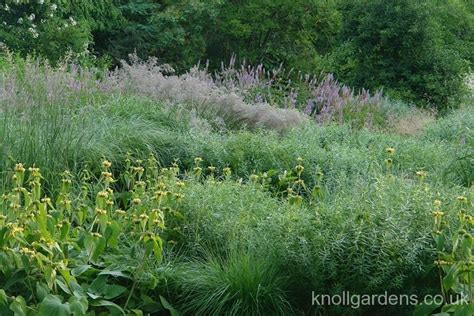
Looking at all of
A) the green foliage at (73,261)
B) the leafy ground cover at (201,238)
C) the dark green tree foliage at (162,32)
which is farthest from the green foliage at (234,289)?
the dark green tree foliage at (162,32)

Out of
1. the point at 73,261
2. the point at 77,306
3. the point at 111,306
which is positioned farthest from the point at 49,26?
the point at 77,306

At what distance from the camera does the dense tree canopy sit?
14.3m

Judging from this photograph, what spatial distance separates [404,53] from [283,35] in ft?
11.2

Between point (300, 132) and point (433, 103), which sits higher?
point (300, 132)

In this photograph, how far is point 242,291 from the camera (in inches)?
149

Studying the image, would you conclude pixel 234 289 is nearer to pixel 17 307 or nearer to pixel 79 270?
pixel 79 270

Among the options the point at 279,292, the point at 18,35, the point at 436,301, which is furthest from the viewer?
the point at 18,35

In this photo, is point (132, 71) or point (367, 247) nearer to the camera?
point (367, 247)

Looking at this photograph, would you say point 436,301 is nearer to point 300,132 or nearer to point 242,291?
point 242,291

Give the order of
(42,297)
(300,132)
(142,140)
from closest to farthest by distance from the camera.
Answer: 1. (42,297)
2. (142,140)
3. (300,132)

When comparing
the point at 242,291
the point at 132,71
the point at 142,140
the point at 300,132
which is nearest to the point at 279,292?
the point at 242,291

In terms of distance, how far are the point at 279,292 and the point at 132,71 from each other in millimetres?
5462

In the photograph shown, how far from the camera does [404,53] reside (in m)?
14.5

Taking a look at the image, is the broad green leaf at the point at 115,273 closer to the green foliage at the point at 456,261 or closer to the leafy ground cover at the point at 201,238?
the leafy ground cover at the point at 201,238
